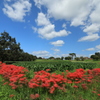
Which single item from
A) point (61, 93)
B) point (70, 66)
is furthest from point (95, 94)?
point (70, 66)

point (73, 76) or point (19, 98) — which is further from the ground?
point (73, 76)

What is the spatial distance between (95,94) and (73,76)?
3.13 feet

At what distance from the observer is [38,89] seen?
3635 millimetres

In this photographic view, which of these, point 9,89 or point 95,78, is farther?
point 95,78

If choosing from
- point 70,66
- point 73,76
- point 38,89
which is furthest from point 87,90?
point 70,66

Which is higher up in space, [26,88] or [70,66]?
[70,66]

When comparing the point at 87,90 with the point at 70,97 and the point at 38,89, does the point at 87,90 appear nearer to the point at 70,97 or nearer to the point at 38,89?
the point at 70,97

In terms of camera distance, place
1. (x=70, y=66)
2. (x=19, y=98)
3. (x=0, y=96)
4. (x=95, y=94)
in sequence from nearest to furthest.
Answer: (x=19, y=98) → (x=0, y=96) → (x=95, y=94) → (x=70, y=66)

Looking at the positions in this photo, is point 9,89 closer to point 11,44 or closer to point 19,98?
point 19,98

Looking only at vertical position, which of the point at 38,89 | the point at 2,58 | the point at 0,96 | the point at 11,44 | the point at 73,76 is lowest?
the point at 0,96

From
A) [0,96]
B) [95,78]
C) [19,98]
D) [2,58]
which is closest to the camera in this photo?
[19,98]

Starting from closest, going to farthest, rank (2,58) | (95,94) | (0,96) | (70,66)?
(0,96)
(95,94)
(70,66)
(2,58)

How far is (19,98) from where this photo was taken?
11.0ft

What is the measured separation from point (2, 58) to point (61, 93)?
23.3 metres
